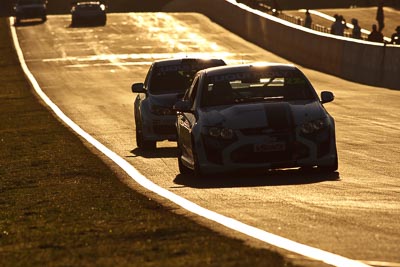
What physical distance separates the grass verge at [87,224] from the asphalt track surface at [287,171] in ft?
1.99

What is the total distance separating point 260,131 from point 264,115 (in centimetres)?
21

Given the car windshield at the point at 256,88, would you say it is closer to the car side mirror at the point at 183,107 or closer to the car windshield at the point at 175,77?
the car side mirror at the point at 183,107

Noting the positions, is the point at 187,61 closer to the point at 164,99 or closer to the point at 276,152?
the point at 164,99

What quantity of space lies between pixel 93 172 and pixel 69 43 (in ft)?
158

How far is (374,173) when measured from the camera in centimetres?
1562

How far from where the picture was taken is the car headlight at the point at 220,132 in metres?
15.3

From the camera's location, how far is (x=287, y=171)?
1627cm

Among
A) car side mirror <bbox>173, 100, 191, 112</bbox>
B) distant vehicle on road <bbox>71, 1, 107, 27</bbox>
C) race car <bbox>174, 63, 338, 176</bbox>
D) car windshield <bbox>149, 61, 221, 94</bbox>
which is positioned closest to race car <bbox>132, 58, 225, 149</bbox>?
car windshield <bbox>149, 61, 221, 94</bbox>

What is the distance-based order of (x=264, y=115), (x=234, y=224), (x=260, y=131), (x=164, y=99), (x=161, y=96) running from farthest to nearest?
1. (x=161, y=96)
2. (x=164, y=99)
3. (x=264, y=115)
4. (x=260, y=131)
5. (x=234, y=224)

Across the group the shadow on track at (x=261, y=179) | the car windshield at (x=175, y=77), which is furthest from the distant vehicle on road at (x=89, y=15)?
the shadow on track at (x=261, y=179)

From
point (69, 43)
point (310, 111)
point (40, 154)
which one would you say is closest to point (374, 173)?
point (310, 111)

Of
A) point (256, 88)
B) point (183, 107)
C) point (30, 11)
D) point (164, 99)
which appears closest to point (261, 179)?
point (256, 88)

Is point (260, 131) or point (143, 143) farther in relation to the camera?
point (143, 143)

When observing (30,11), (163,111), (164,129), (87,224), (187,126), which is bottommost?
(30,11)
